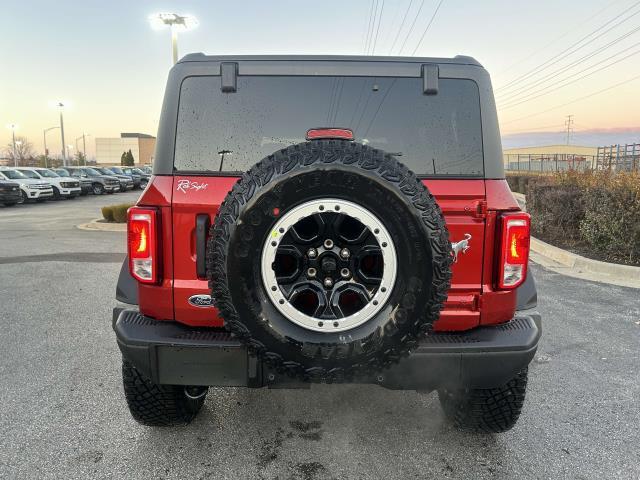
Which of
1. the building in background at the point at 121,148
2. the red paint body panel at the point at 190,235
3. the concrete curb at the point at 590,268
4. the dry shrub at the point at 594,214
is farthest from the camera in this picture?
the building in background at the point at 121,148

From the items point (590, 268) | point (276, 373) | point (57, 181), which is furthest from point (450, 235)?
point (57, 181)

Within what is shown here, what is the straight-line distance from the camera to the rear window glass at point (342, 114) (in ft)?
8.29

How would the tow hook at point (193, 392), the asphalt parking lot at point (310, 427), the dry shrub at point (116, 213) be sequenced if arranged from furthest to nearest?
the dry shrub at point (116, 213) → the tow hook at point (193, 392) → the asphalt parking lot at point (310, 427)

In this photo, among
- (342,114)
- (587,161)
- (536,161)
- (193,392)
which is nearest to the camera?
(342,114)

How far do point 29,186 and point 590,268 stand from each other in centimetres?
2320

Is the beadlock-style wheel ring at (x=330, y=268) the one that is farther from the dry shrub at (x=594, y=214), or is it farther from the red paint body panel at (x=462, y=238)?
the dry shrub at (x=594, y=214)

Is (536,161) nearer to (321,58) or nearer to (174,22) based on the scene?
(174,22)

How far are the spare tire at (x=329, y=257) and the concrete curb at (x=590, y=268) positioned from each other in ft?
20.5

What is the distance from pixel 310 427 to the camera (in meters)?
3.04

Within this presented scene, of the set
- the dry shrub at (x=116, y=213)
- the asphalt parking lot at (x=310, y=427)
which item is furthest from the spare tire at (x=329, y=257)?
the dry shrub at (x=116, y=213)

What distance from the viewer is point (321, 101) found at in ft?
8.42

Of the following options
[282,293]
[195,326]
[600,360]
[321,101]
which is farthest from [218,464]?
[600,360]

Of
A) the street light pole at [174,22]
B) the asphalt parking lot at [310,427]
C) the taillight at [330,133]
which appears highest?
the street light pole at [174,22]

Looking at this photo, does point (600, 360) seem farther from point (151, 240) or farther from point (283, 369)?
point (151, 240)
